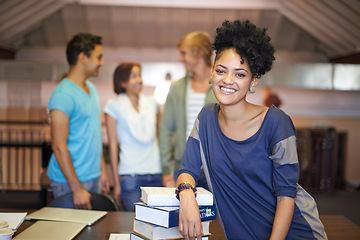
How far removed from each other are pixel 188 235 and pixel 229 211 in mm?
267

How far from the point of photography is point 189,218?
1.38 metres

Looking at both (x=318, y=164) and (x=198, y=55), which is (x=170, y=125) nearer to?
(x=198, y=55)

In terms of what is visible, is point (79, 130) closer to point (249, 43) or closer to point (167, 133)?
point (167, 133)

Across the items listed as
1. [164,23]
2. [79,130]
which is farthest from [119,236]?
[164,23]

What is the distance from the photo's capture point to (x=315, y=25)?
625cm

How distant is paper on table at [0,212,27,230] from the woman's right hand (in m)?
0.74

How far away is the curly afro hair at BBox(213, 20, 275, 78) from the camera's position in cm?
151

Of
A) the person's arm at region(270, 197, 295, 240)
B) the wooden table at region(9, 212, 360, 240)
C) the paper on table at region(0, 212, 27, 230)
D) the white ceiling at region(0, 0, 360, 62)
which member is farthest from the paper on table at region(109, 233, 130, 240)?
the white ceiling at region(0, 0, 360, 62)

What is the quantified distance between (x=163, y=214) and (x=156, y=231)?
0.07m

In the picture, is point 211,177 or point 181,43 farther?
point 181,43

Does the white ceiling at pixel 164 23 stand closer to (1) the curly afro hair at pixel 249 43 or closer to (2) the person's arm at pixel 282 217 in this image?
(1) the curly afro hair at pixel 249 43

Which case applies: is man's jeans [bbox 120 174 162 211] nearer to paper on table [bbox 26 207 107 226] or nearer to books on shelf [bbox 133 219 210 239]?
paper on table [bbox 26 207 107 226]

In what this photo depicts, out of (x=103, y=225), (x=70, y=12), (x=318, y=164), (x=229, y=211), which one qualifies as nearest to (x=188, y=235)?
(x=229, y=211)

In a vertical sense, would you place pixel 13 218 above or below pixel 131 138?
below
